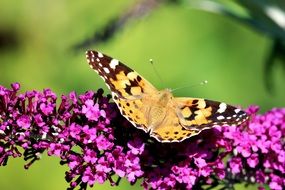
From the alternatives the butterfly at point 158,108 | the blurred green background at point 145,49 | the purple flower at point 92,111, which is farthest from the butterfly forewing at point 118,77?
the blurred green background at point 145,49

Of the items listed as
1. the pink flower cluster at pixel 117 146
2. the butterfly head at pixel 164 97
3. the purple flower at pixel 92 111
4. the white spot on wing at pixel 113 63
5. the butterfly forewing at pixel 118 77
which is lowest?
the pink flower cluster at pixel 117 146

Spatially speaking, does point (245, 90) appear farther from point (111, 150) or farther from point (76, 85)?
point (111, 150)

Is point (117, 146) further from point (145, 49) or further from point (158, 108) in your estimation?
point (145, 49)

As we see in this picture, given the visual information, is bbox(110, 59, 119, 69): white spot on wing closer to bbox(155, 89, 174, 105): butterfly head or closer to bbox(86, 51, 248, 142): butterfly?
bbox(86, 51, 248, 142): butterfly

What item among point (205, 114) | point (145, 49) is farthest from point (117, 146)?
point (145, 49)

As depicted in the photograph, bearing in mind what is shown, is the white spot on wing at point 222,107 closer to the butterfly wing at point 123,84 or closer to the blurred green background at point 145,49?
the butterfly wing at point 123,84

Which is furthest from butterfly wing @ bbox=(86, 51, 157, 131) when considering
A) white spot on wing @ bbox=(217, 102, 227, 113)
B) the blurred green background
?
the blurred green background

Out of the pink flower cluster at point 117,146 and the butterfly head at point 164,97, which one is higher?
the butterfly head at point 164,97
